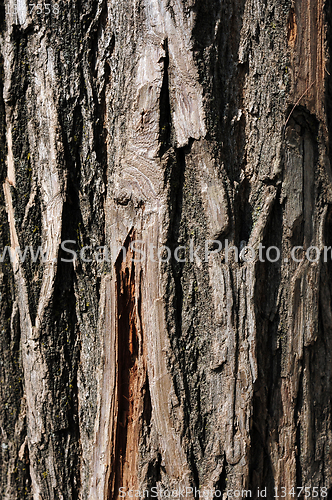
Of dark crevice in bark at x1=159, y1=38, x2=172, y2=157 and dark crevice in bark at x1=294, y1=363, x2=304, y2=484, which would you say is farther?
dark crevice in bark at x1=294, y1=363, x2=304, y2=484

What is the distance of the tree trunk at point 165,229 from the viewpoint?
1.15m

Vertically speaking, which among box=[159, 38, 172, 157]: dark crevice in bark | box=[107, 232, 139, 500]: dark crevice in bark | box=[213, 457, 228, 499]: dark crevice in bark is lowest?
box=[213, 457, 228, 499]: dark crevice in bark

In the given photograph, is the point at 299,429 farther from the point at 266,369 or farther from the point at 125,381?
the point at 125,381

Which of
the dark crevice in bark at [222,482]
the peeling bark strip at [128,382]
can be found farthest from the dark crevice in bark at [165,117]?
the dark crevice in bark at [222,482]

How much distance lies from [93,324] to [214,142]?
27.0 inches

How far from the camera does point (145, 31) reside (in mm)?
1115

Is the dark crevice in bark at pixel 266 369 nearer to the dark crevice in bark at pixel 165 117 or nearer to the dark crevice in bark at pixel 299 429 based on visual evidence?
the dark crevice in bark at pixel 299 429

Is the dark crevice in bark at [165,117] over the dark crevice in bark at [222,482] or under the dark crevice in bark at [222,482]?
over

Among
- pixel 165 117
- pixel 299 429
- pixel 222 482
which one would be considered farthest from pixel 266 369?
pixel 165 117

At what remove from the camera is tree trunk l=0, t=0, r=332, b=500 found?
115cm

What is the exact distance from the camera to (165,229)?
1.15 metres

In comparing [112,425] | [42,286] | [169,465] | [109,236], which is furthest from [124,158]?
[169,465]

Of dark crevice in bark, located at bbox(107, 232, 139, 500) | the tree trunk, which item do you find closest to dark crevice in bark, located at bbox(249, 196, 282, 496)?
the tree trunk

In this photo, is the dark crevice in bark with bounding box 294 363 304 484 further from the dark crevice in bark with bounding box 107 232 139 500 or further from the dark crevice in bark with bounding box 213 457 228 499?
the dark crevice in bark with bounding box 107 232 139 500
